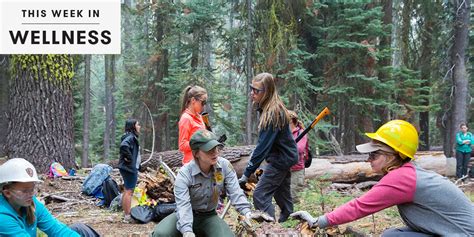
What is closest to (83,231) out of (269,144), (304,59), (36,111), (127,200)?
(269,144)

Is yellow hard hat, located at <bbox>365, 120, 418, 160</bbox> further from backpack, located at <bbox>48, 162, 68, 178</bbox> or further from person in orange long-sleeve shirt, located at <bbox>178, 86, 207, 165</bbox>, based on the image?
backpack, located at <bbox>48, 162, 68, 178</bbox>

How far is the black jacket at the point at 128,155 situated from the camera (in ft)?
20.1

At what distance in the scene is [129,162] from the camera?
20.2 ft

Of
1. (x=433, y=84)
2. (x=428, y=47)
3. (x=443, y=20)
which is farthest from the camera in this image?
(x=433, y=84)

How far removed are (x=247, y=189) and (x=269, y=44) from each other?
27.3 feet

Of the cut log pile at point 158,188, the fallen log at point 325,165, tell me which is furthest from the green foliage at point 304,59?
the cut log pile at point 158,188

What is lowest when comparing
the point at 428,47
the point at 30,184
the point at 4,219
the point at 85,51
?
the point at 4,219

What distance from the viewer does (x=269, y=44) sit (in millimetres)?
14953

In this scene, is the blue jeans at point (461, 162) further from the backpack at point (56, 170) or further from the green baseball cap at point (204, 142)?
the green baseball cap at point (204, 142)

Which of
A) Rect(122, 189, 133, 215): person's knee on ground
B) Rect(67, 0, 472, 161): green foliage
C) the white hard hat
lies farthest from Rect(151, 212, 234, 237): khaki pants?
Rect(67, 0, 472, 161): green foliage

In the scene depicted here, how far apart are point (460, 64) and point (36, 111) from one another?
1442 centimetres

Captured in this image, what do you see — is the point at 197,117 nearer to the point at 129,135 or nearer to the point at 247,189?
the point at 129,135

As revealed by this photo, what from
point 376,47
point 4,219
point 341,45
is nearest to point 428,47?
point 376,47

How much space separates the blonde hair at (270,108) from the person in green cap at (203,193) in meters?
0.94
